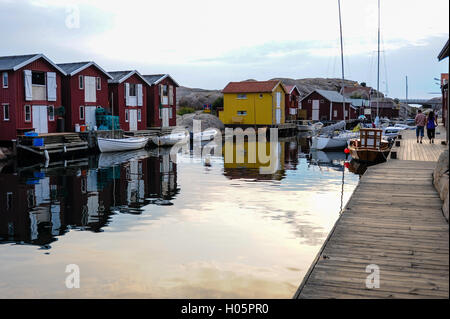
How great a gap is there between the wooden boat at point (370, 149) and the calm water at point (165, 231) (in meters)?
2.93

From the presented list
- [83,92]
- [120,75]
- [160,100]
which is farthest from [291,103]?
[83,92]

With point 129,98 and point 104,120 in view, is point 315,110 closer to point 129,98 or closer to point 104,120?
point 129,98

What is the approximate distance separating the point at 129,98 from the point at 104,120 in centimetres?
744

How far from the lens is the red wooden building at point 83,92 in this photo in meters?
45.8

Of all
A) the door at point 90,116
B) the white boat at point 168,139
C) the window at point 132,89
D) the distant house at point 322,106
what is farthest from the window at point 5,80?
the distant house at point 322,106

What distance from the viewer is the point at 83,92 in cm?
4725

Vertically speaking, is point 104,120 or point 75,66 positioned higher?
point 75,66

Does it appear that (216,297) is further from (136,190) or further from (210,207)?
(136,190)

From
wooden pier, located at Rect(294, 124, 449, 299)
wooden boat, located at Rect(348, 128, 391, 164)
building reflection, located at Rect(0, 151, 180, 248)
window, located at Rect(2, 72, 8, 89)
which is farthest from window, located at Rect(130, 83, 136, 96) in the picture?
wooden pier, located at Rect(294, 124, 449, 299)

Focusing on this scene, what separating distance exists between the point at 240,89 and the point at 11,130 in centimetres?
3853

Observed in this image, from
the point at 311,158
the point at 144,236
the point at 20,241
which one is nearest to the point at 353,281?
the point at 144,236

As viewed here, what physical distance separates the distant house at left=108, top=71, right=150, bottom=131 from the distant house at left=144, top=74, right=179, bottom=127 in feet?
6.69

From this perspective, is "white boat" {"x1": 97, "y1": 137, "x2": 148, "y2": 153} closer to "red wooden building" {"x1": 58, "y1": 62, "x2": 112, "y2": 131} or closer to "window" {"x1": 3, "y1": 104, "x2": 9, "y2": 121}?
"red wooden building" {"x1": 58, "y1": 62, "x2": 112, "y2": 131}

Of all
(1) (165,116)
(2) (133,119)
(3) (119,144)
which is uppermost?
(1) (165,116)
